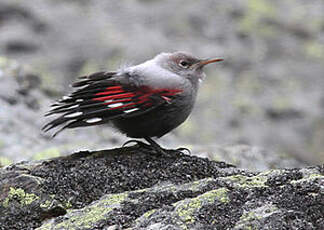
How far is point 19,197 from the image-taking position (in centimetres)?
468

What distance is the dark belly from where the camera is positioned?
18.5ft

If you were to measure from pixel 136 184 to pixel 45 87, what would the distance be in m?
5.12

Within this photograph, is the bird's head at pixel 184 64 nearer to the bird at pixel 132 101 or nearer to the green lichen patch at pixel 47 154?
the bird at pixel 132 101

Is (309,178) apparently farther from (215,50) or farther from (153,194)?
(215,50)

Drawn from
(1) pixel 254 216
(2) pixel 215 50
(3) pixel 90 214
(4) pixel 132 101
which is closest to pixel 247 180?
(1) pixel 254 216

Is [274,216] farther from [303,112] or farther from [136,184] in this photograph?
[303,112]

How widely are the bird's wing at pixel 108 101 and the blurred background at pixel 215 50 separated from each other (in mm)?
3716

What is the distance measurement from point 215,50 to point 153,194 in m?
8.69

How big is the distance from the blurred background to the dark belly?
11.7 feet

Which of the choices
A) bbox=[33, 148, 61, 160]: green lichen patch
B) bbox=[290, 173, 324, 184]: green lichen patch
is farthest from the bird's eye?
bbox=[33, 148, 61, 160]: green lichen patch

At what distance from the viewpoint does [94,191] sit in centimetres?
482

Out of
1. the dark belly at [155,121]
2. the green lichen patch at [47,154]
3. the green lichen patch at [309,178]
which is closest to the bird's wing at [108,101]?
the dark belly at [155,121]

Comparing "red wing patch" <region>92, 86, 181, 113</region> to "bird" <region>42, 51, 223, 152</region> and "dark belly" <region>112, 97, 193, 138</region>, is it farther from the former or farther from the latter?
"dark belly" <region>112, 97, 193, 138</region>

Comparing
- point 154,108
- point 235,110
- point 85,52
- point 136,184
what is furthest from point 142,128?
point 85,52
